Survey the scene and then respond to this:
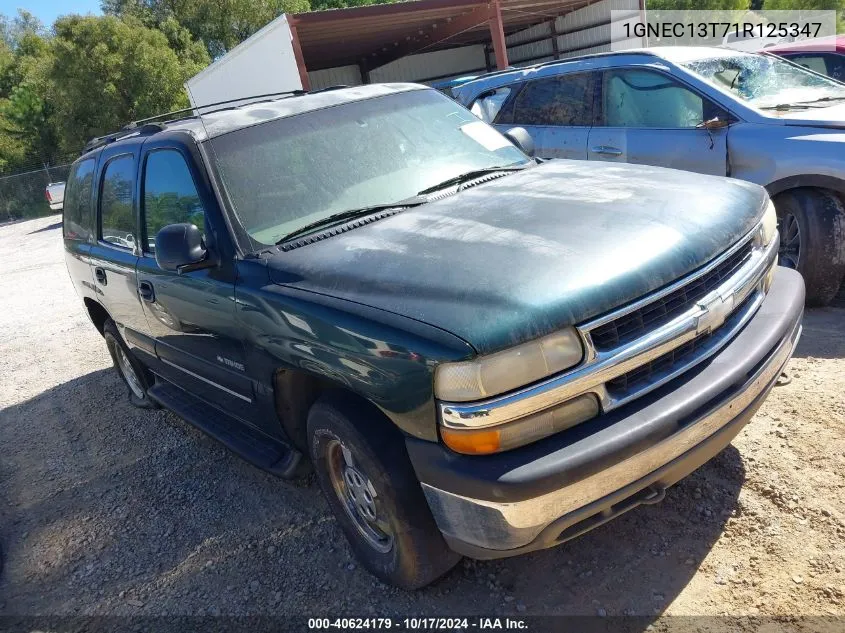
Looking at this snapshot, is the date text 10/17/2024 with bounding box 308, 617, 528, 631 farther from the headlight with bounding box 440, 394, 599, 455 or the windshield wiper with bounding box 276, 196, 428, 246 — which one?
the windshield wiper with bounding box 276, 196, 428, 246

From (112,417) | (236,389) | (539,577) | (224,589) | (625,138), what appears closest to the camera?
(539,577)

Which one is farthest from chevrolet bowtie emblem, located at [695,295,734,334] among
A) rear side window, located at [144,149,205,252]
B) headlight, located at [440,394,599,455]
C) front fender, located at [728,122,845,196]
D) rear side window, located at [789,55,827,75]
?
rear side window, located at [789,55,827,75]

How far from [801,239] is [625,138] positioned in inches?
68.1

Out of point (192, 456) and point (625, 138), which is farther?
point (625, 138)

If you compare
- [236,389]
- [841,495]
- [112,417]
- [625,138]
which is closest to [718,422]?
[841,495]

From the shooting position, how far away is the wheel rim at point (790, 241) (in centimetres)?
471

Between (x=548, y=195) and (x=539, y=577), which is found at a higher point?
(x=548, y=195)

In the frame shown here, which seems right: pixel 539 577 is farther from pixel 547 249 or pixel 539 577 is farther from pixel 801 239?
pixel 801 239

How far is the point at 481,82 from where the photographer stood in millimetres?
7133

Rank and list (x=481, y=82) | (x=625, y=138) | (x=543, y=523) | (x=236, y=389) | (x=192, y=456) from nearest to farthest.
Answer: (x=543, y=523) → (x=236, y=389) → (x=192, y=456) → (x=625, y=138) → (x=481, y=82)

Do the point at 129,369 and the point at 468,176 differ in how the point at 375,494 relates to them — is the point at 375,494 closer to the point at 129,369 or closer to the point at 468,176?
the point at 468,176

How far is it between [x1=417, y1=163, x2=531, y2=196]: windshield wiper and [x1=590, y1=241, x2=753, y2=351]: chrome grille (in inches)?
53.4

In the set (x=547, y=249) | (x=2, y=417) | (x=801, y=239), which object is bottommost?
(x=2, y=417)

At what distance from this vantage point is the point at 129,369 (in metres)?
5.28
